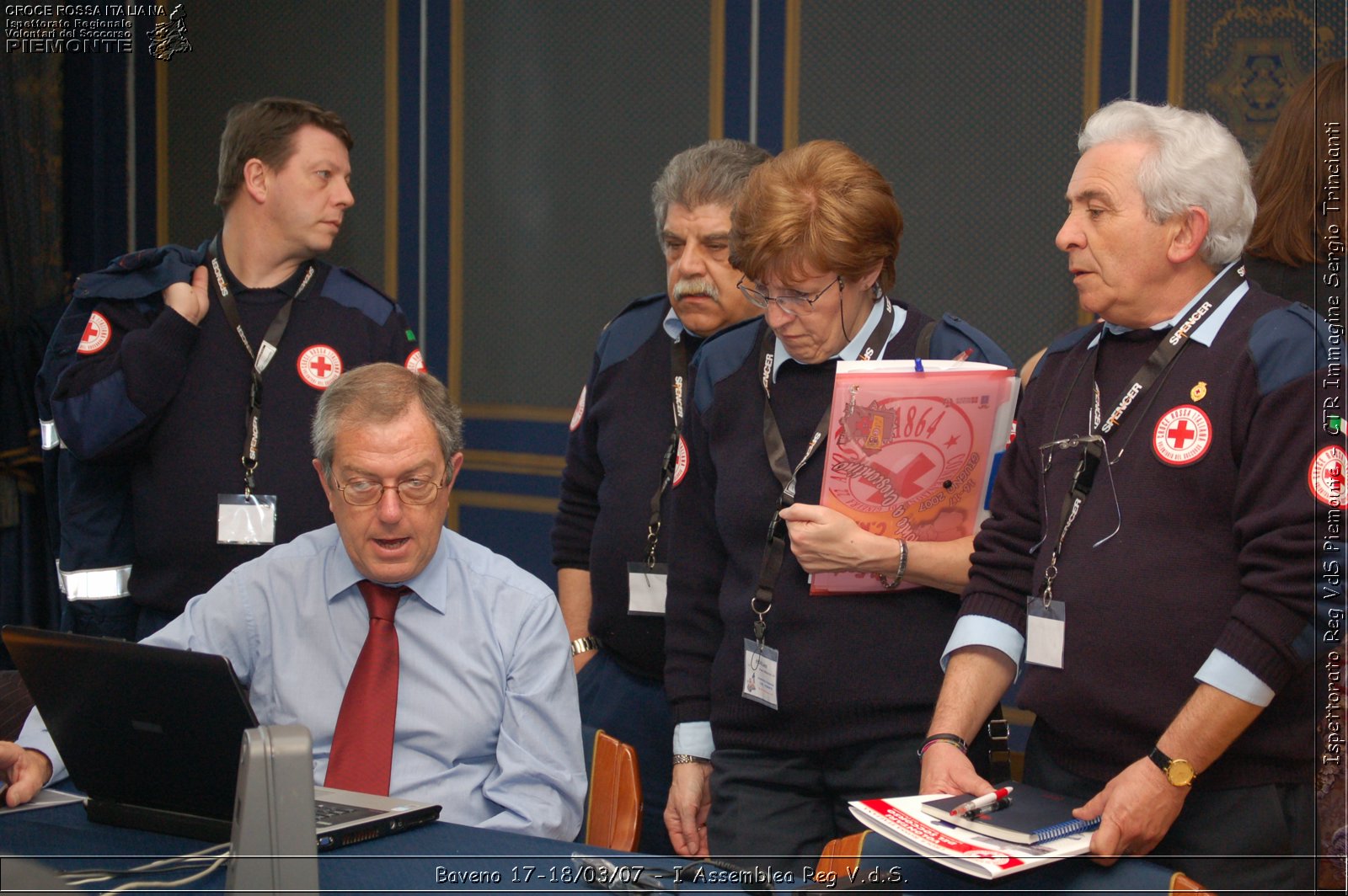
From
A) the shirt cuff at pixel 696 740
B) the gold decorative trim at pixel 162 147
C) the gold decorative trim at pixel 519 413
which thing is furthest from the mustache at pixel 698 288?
the gold decorative trim at pixel 162 147

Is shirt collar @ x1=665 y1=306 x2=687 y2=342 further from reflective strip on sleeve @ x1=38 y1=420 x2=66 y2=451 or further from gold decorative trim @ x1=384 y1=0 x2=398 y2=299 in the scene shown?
gold decorative trim @ x1=384 y1=0 x2=398 y2=299

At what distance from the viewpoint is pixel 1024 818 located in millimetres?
1581

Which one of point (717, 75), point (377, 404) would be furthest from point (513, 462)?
point (377, 404)

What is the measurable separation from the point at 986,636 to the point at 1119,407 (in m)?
0.40

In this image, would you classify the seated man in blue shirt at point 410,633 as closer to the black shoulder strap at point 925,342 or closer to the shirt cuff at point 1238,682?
the black shoulder strap at point 925,342

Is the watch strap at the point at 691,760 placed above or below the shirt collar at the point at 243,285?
below

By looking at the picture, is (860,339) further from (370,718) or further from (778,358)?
(370,718)

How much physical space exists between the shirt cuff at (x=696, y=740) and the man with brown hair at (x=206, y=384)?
1.04 m

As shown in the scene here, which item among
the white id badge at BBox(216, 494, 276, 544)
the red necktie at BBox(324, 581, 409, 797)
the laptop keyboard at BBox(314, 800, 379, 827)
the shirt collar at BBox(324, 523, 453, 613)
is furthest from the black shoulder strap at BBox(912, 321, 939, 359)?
the white id badge at BBox(216, 494, 276, 544)

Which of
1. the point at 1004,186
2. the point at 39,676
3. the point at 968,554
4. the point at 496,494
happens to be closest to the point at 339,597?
the point at 39,676

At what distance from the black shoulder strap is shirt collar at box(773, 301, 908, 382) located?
1.6 inches

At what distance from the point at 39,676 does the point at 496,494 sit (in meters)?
3.60

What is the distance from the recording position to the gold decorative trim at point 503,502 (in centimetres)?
512

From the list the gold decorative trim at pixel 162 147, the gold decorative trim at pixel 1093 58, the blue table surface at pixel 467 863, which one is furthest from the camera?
the gold decorative trim at pixel 162 147
